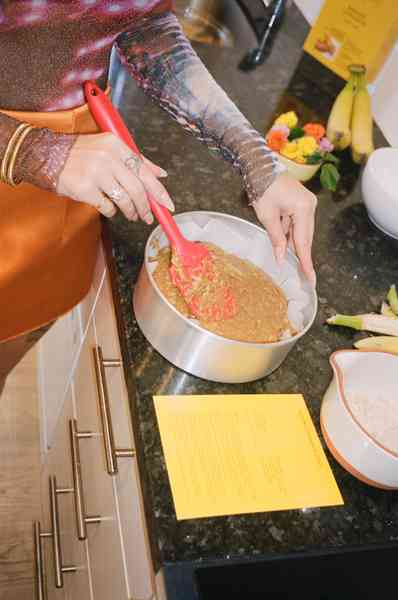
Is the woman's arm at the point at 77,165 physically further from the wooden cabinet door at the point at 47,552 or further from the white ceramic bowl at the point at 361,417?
the wooden cabinet door at the point at 47,552

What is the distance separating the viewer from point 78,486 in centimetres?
98

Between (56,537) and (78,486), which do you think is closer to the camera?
(78,486)

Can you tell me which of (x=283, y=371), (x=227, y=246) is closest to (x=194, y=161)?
(x=227, y=246)

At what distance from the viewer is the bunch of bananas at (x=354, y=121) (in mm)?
1490

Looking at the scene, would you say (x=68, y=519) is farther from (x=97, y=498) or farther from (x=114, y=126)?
(x=114, y=126)

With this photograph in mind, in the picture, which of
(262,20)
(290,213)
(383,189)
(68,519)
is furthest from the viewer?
(262,20)

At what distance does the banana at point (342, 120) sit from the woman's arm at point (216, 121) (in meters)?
0.55

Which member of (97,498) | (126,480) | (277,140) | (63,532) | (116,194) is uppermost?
(116,194)

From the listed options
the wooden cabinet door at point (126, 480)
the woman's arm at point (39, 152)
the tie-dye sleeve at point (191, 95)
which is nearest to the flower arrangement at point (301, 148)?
the tie-dye sleeve at point (191, 95)

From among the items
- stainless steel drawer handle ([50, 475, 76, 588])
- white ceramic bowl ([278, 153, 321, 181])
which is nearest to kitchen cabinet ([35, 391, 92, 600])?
stainless steel drawer handle ([50, 475, 76, 588])

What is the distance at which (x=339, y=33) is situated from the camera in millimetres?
1750

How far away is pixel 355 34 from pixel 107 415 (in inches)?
55.9

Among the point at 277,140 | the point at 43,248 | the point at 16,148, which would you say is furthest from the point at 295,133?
the point at 16,148

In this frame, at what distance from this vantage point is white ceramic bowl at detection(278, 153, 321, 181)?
1.31 m
